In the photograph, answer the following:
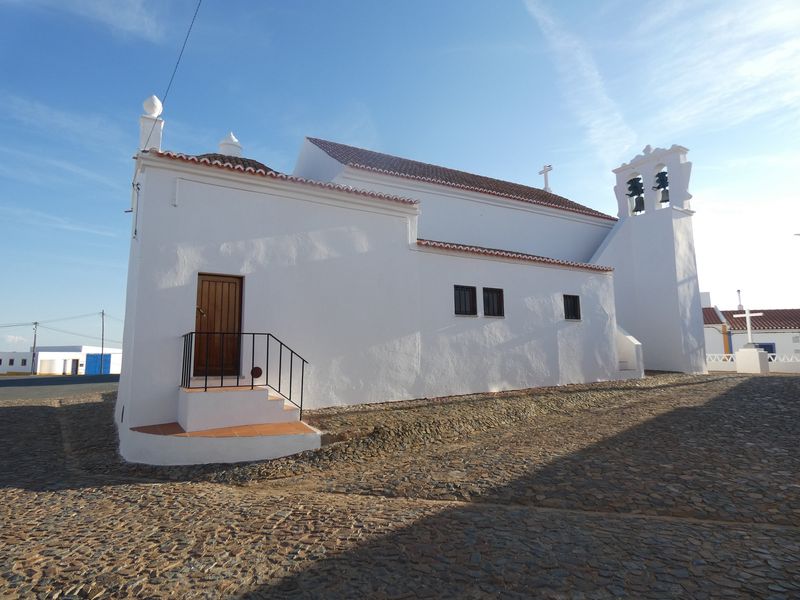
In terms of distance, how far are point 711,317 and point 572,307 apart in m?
21.3

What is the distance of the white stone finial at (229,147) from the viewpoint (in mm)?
10992

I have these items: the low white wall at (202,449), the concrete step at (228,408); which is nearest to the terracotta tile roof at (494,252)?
the concrete step at (228,408)

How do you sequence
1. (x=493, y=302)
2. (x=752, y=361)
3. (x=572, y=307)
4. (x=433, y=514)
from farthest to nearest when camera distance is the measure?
(x=752, y=361) → (x=572, y=307) → (x=493, y=302) → (x=433, y=514)

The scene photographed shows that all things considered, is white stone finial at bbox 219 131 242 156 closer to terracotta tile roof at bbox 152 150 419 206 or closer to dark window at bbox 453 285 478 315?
terracotta tile roof at bbox 152 150 419 206

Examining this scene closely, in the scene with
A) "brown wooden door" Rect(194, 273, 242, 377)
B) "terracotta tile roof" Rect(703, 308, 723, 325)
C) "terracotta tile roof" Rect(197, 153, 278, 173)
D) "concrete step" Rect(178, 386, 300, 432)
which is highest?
"terracotta tile roof" Rect(197, 153, 278, 173)

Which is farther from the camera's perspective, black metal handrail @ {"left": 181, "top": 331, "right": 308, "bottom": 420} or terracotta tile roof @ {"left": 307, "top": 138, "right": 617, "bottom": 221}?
terracotta tile roof @ {"left": 307, "top": 138, "right": 617, "bottom": 221}

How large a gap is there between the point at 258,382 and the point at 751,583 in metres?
6.59

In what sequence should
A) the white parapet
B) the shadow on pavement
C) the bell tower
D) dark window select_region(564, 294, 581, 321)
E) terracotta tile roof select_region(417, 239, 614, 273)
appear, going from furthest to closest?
1. the white parapet
2. the bell tower
3. dark window select_region(564, 294, 581, 321)
4. terracotta tile roof select_region(417, 239, 614, 273)
5. the shadow on pavement

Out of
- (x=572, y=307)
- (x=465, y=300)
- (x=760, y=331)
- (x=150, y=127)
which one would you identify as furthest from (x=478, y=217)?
(x=760, y=331)

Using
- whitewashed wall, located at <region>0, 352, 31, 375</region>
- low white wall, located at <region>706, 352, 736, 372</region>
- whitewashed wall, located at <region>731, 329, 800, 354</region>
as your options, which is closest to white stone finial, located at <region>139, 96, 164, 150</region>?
low white wall, located at <region>706, 352, 736, 372</region>

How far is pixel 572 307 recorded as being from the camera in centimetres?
1218

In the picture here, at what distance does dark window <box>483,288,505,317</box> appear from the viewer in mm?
10672

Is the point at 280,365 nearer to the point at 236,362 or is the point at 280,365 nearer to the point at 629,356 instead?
the point at 236,362

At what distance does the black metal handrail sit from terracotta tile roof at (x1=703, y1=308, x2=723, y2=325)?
88.6ft
